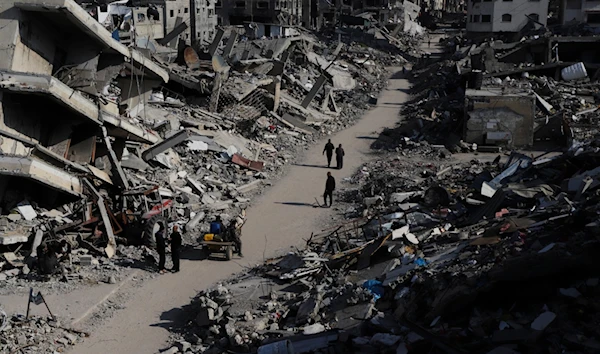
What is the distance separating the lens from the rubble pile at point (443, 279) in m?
9.30

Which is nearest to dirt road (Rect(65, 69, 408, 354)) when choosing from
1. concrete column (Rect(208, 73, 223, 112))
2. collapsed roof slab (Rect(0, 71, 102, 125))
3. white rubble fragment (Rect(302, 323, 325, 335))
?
white rubble fragment (Rect(302, 323, 325, 335))

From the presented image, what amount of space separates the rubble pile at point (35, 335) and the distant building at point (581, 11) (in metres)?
48.2

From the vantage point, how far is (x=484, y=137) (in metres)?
25.8

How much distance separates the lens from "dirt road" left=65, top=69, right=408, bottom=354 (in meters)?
12.1

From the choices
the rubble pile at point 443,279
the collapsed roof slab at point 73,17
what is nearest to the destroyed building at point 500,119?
the rubble pile at point 443,279

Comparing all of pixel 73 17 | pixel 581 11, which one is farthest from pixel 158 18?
pixel 581 11

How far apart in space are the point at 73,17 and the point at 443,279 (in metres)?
10.8

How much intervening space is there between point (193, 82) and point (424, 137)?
29.1ft

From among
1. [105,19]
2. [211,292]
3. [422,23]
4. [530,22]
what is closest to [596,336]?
[211,292]

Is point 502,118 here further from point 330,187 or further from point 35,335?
point 35,335

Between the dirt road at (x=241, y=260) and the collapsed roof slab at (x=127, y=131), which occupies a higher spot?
the collapsed roof slab at (x=127, y=131)

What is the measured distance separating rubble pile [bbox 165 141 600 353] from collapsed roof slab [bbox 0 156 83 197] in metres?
4.80

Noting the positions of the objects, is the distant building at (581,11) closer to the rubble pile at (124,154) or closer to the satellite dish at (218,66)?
the rubble pile at (124,154)

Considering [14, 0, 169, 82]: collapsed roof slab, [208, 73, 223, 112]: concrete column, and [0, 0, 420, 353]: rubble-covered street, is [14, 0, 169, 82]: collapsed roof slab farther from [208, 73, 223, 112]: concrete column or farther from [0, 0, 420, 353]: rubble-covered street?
[208, 73, 223, 112]: concrete column
